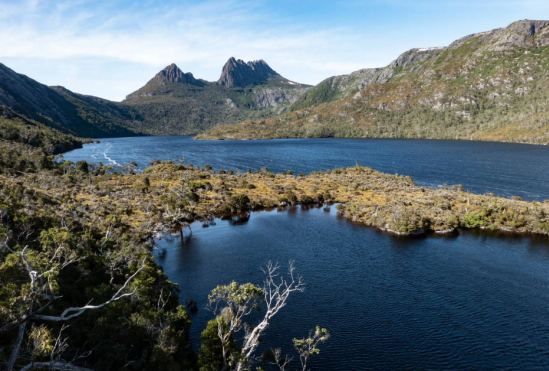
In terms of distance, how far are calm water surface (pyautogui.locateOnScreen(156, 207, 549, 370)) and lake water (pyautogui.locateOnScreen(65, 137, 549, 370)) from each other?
0.16 m

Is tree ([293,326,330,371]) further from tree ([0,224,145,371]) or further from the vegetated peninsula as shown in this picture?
tree ([0,224,145,371])

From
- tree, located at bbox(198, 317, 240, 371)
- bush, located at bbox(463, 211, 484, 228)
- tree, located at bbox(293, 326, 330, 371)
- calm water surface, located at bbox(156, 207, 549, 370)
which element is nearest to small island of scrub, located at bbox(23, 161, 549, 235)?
bush, located at bbox(463, 211, 484, 228)

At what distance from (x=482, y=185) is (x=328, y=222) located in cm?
8823

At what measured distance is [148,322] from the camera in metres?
33.7

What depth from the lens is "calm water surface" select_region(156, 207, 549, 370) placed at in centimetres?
3944

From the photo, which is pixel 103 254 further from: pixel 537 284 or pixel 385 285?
pixel 537 284

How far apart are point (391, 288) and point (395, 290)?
0.79m

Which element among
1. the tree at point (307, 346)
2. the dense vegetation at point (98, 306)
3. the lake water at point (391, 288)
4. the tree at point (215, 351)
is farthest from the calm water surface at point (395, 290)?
the tree at point (215, 351)

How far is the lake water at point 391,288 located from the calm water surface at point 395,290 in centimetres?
16

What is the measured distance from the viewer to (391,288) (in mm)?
53906

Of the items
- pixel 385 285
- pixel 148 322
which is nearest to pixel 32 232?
pixel 148 322

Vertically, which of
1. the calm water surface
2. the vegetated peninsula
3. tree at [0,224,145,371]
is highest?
tree at [0,224,145,371]

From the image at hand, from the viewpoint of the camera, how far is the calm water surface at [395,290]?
1553 inches

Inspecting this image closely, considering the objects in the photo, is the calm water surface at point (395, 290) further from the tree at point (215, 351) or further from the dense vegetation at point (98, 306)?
the tree at point (215, 351)
